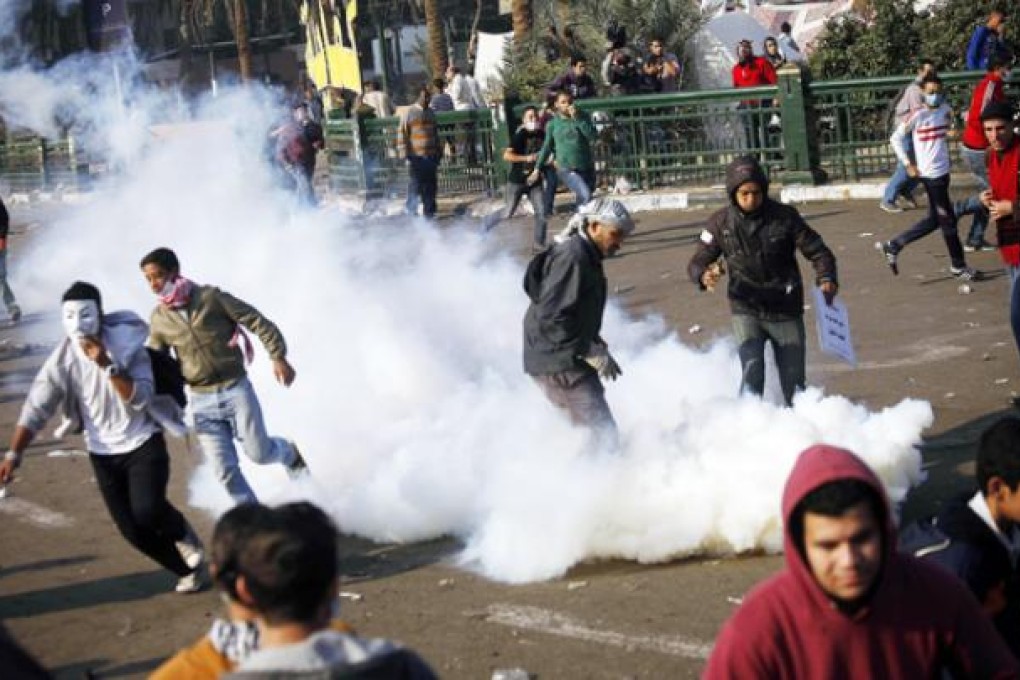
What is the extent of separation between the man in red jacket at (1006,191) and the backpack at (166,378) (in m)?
4.59

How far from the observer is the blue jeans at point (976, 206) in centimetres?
1319

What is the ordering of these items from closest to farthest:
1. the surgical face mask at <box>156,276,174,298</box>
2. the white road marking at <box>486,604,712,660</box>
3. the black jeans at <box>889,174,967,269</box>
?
the white road marking at <box>486,604,712,660</box> → the surgical face mask at <box>156,276,174,298</box> → the black jeans at <box>889,174,967,269</box>

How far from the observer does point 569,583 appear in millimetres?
7883

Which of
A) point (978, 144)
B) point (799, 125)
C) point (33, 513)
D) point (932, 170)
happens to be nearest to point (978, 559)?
point (33, 513)

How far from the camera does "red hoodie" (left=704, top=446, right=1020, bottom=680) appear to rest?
3.38 meters

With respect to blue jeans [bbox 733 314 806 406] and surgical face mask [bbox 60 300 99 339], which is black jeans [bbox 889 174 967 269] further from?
surgical face mask [bbox 60 300 99 339]

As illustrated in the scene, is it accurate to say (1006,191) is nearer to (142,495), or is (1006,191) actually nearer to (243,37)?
(142,495)

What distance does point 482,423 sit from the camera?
9125 mm

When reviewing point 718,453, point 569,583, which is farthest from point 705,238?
point 569,583

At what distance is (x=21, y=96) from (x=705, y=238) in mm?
20900

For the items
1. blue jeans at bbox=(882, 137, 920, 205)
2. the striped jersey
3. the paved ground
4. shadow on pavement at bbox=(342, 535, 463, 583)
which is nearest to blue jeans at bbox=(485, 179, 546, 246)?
blue jeans at bbox=(882, 137, 920, 205)

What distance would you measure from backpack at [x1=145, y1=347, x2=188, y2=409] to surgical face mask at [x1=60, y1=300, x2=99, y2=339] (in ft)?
1.21

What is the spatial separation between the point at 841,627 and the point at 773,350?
5934 mm

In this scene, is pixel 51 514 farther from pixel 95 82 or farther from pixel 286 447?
pixel 95 82
